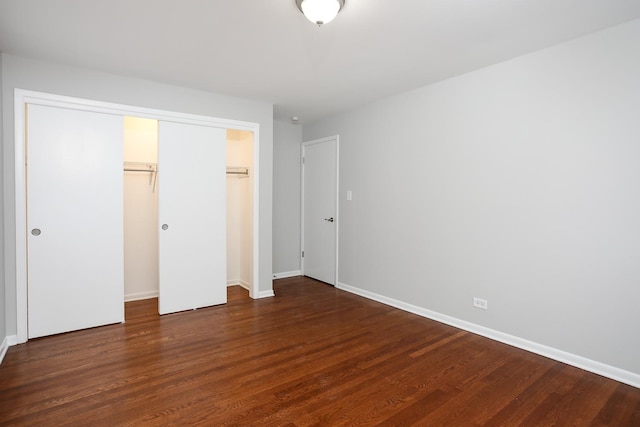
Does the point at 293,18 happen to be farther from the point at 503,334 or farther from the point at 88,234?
the point at 503,334

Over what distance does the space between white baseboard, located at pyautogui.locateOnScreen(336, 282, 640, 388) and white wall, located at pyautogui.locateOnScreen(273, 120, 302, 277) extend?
1.91 metres

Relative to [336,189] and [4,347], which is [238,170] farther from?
[4,347]

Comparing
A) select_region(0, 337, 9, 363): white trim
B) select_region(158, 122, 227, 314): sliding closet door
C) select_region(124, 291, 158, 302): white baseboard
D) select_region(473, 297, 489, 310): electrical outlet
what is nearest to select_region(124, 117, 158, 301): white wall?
select_region(124, 291, 158, 302): white baseboard

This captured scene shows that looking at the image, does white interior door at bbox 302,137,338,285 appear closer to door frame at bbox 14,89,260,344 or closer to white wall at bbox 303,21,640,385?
white wall at bbox 303,21,640,385

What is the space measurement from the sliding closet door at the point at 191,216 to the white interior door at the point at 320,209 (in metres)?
1.61

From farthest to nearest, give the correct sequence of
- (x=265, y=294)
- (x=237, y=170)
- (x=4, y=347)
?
1. (x=237, y=170)
2. (x=265, y=294)
3. (x=4, y=347)

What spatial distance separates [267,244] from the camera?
448 centimetres

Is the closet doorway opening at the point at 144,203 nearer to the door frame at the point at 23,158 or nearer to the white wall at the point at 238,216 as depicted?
the white wall at the point at 238,216

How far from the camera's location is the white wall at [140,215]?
4184mm

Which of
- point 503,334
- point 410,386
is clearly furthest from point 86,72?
point 503,334

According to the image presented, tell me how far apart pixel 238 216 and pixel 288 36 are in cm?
288

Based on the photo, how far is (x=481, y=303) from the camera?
3246 millimetres

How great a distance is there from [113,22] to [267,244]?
112 inches

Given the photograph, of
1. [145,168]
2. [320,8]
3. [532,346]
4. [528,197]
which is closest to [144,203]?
[145,168]
